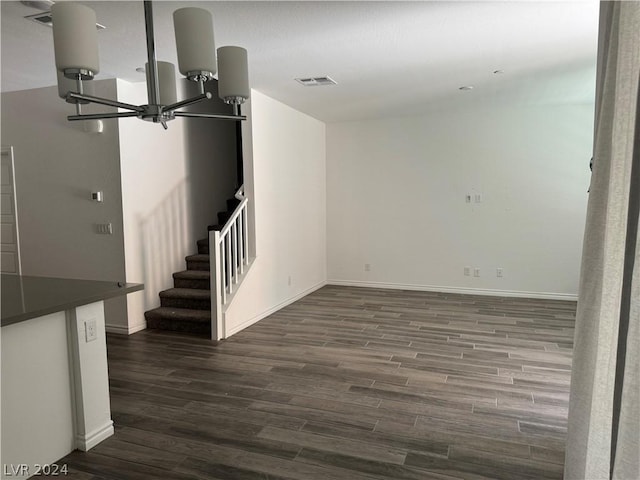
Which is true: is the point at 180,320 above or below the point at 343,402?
above

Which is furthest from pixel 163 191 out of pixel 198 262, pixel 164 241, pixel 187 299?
pixel 187 299

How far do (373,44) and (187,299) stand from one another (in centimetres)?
333

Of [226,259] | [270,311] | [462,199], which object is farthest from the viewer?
[462,199]

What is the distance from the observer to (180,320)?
4.71 metres

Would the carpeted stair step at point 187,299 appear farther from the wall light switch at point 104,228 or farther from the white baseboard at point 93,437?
the white baseboard at point 93,437

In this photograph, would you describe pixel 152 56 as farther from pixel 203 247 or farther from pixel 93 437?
pixel 203 247

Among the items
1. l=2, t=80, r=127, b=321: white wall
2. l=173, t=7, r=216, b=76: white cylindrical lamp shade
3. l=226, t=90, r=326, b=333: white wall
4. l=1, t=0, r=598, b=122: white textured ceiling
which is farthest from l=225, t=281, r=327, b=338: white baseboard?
l=173, t=7, r=216, b=76: white cylindrical lamp shade

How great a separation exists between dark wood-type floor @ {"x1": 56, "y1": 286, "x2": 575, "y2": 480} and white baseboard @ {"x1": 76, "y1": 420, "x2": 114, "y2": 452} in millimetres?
49

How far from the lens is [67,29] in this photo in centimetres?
167

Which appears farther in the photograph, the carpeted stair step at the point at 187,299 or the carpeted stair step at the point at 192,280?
the carpeted stair step at the point at 192,280

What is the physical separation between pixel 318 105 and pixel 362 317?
9.34 ft

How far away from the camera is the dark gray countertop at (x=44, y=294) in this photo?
80.0 inches

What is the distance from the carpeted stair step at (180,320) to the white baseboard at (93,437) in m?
2.02

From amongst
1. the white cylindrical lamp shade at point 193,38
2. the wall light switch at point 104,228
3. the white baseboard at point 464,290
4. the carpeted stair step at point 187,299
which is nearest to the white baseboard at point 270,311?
the carpeted stair step at point 187,299
